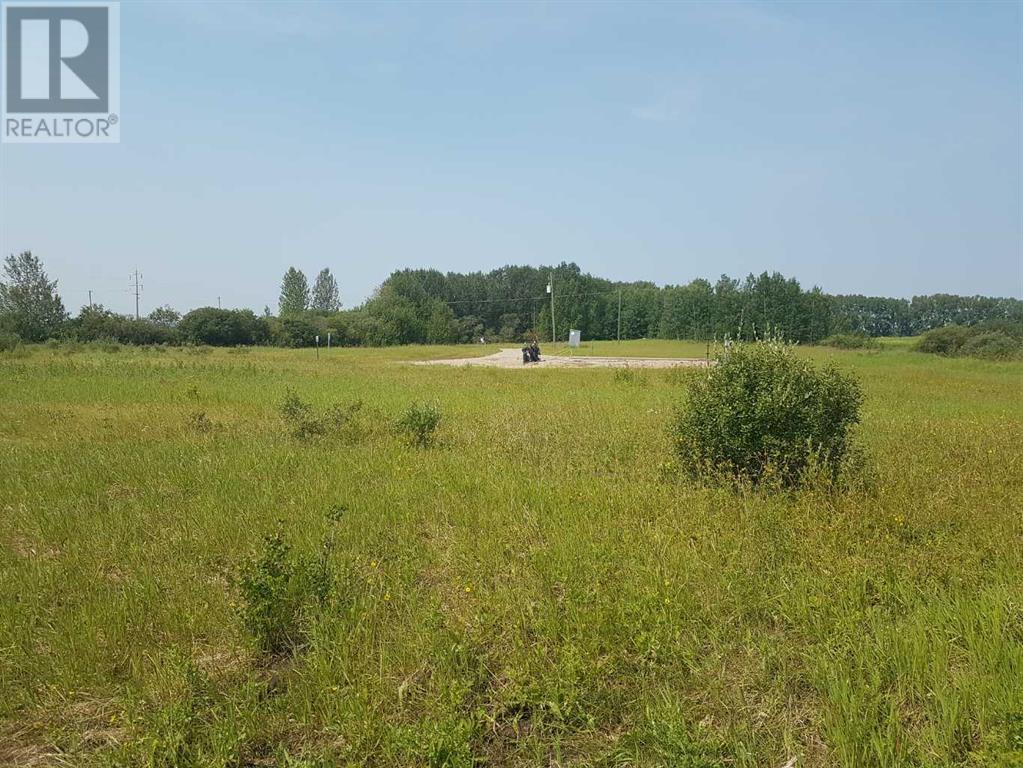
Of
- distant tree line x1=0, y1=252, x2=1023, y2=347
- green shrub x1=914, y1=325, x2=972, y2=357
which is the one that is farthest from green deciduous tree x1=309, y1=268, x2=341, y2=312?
green shrub x1=914, y1=325, x2=972, y2=357

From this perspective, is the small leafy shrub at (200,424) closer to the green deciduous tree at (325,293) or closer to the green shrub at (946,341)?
the green shrub at (946,341)

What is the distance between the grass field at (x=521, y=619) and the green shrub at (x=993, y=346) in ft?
145

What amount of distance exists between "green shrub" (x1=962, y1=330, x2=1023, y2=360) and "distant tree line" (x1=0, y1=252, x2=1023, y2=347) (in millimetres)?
20804

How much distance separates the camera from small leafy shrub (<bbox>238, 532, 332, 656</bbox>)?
4129 millimetres

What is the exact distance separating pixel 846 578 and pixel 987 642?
97cm

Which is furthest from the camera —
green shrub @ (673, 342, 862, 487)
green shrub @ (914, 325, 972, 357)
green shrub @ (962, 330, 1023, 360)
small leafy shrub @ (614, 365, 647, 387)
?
green shrub @ (914, 325, 972, 357)

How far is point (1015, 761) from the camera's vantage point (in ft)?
8.54

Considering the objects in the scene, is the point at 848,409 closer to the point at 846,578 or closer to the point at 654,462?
the point at 654,462

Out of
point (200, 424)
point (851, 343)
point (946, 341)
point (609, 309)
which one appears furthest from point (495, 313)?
point (200, 424)

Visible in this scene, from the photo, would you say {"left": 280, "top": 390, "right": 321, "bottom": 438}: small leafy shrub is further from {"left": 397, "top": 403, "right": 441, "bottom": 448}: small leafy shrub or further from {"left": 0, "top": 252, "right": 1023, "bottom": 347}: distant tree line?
{"left": 0, "top": 252, "right": 1023, "bottom": 347}: distant tree line

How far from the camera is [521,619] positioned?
4.20 meters

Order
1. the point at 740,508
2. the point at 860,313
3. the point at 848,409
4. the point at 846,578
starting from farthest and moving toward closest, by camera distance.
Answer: the point at 860,313
the point at 848,409
the point at 740,508
the point at 846,578

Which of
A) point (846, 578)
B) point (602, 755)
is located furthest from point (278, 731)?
point (846, 578)

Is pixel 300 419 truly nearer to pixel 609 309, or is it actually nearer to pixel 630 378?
pixel 630 378
